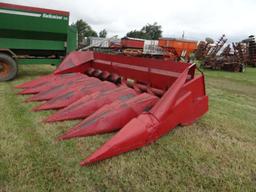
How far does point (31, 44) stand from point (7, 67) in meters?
0.93

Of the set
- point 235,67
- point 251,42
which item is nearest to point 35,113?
point 235,67

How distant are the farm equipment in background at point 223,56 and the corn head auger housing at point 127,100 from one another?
35.9ft

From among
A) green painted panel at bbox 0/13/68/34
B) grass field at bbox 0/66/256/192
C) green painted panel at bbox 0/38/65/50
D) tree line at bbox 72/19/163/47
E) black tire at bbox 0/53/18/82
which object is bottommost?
grass field at bbox 0/66/256/192

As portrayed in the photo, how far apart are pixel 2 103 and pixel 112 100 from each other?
1.90m

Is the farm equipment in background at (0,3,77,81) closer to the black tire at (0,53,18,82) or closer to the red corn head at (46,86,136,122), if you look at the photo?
the black tire at (0,53,18,82)

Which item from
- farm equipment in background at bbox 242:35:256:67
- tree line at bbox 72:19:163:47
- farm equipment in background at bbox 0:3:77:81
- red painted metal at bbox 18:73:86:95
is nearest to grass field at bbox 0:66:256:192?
red painted metal at bbox 18:73:86:95

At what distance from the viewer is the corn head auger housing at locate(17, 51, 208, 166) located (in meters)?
1.97

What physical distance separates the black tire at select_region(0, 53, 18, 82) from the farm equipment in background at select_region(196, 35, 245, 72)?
11.5 m

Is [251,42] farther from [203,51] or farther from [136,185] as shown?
[136,185]

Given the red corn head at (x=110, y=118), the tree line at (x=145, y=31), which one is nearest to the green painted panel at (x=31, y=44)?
the red corn head at (x=110, y=118)

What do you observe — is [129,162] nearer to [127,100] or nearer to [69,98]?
[127,100]

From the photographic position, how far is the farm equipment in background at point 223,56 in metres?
13.2

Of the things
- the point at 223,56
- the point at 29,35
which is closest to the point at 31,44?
the point at 29,35

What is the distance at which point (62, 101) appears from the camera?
9.68ft
